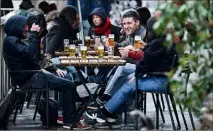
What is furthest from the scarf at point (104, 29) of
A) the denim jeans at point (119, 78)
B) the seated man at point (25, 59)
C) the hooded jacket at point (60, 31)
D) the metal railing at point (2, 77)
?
the seated man at point (25, 59)

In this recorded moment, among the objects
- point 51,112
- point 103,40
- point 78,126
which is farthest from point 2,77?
point 78,126

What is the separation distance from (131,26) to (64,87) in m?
1.47

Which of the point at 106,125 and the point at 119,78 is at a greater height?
the point at 119,78

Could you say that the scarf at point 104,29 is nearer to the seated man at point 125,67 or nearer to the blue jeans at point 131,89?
the seated man at point 125,67

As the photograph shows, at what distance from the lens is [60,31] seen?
1179cm

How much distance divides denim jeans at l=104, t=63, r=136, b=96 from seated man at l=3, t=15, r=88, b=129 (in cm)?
53

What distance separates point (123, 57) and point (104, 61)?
0.97 metres

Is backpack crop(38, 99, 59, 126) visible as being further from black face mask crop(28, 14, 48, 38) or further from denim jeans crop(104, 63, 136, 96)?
black face mask crop(28, 14, 48, 38)

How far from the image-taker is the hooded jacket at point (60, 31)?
457 inches

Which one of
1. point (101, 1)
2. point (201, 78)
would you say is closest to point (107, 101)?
point (201, 78)

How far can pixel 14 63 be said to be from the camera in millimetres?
9445

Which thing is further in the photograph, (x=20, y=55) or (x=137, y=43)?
(x=137, y=43)

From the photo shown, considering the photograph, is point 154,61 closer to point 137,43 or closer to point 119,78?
point 137,43

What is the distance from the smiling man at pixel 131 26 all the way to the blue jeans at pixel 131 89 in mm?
1173
